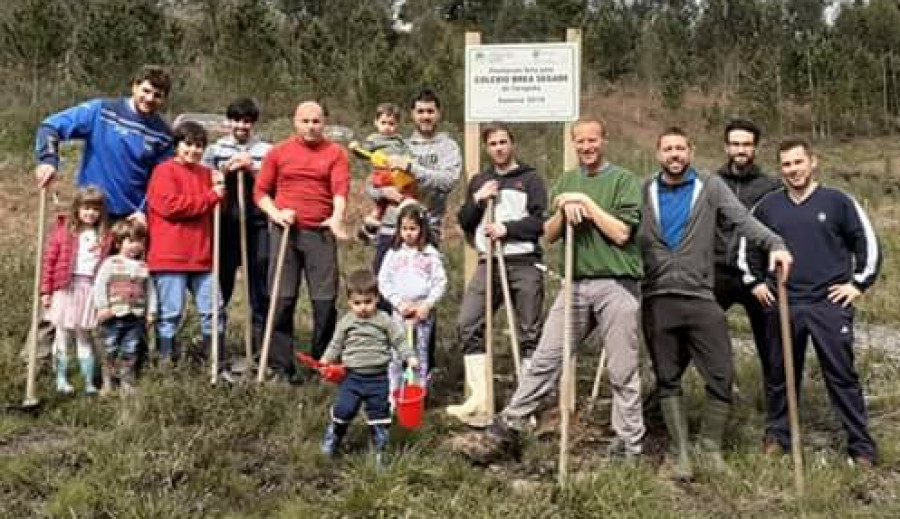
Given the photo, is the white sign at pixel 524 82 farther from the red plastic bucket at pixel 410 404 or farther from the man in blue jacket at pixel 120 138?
the red plastic bucket at pixel 410 404

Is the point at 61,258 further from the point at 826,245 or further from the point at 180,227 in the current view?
the point at 826,245

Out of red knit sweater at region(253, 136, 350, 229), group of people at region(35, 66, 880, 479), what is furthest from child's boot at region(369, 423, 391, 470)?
red knit sweater at region(253, 136, 350, 229)

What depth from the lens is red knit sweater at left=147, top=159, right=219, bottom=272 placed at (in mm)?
6156

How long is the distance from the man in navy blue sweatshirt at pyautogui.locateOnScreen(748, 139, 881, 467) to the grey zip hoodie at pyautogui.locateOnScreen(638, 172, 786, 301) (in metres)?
0.25

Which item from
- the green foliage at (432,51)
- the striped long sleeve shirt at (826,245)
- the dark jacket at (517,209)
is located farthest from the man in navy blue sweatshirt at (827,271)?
the green foliage at (432,51)

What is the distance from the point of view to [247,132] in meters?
6.71

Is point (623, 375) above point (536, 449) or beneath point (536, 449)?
above

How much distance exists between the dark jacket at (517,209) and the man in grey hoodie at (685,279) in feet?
2.75

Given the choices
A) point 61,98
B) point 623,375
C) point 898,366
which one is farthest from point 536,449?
point 61,98

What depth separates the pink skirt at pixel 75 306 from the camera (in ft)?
19.9

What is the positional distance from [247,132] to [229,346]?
1695 millimetres

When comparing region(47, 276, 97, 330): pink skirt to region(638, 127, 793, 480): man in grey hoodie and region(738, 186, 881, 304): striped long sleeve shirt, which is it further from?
region(738, 186, 881, 304): striped long sleeve shirt

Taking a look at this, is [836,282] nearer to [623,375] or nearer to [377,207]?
[623,375]

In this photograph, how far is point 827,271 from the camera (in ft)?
17.1
